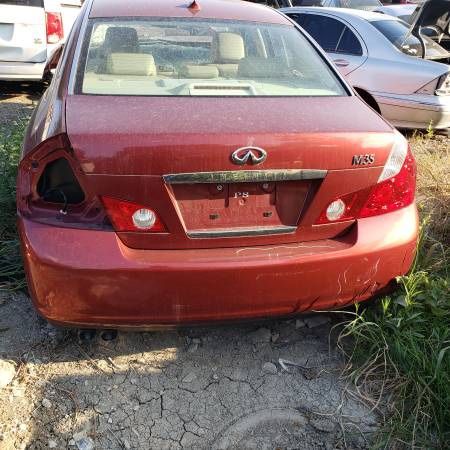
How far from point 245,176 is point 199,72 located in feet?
3.30

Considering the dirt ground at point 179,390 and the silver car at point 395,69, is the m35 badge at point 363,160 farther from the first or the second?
the silver car at point 395,69

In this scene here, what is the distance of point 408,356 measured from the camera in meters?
2.41

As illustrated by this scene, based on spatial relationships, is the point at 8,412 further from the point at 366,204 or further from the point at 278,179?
the point at 366,204

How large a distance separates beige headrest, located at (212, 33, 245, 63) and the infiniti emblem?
1147 millimetres

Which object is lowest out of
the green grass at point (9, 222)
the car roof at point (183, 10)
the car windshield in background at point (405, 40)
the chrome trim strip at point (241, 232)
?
the green grass at point (9, 222)

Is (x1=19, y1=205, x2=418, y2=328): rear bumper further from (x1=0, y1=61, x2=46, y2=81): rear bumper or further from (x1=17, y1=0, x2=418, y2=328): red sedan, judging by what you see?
(x1=0, y1=61, x2=46, y2=81): rear bumper

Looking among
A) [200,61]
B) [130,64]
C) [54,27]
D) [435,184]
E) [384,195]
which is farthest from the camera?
[54,27]

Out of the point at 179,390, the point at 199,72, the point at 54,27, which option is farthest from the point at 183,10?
the point at 54,27

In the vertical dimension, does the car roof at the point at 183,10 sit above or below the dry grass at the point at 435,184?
above

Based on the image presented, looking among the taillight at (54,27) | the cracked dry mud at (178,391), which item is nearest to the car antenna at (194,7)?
the cracked dry mud at (178,391)

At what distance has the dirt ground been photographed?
2.10 metres

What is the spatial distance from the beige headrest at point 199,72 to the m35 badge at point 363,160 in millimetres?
994

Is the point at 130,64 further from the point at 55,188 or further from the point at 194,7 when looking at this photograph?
the point at 55,188

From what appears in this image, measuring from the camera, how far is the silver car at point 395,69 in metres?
5.40
